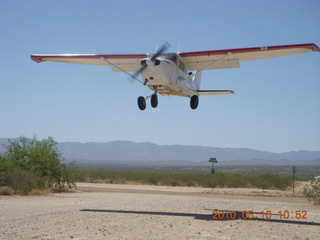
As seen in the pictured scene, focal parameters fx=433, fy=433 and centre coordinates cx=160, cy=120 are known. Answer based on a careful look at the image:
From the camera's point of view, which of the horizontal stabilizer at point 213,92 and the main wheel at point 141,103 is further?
the horizontal stabilizer at point 213,92

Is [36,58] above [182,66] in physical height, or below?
above

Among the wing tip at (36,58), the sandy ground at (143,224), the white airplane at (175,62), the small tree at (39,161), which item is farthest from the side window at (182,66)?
the small tree at (39,161)

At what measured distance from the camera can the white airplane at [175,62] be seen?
1739 centimetres

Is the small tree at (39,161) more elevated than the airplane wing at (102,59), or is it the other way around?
the airplane wing at (102,59)

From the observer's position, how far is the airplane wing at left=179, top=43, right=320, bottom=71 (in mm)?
16562

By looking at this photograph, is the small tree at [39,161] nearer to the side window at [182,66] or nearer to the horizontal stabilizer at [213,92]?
the horizontal stabilizer at [213,92]

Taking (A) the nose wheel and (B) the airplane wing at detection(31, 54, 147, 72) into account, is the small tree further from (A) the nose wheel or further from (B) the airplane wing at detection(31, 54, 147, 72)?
(A) the nose wheel

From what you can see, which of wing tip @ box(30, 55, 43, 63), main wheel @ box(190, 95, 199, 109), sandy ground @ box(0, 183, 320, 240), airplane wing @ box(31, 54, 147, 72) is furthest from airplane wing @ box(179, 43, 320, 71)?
wing tip @ box(30, 55, 43, 63)

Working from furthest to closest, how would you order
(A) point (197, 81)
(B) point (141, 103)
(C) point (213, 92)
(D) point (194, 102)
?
(A) point (197, 81), (C) point (213, 92), (D) point (194, 102), (B) point (141, 103)

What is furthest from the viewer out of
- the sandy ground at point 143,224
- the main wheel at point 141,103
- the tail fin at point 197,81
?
the tail fin at point 197,81

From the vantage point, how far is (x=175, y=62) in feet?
62.0

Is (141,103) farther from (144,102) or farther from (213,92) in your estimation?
(213,92)

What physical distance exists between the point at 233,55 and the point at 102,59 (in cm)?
592

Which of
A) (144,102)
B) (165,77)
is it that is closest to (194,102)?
(144,102)
